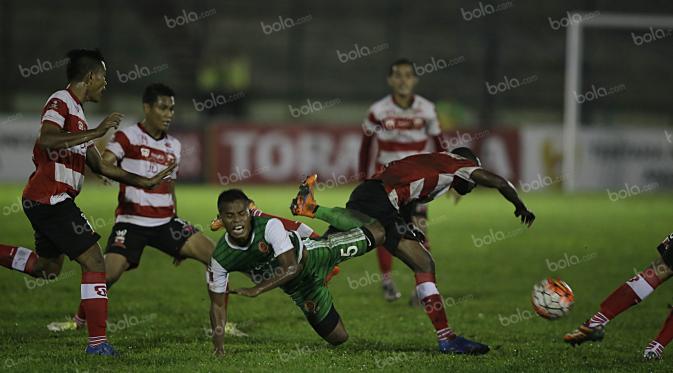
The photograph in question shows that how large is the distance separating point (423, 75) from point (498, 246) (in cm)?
1571

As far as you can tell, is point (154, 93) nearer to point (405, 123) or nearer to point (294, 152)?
point (405, 123)

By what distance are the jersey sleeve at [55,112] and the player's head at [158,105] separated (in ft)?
4.55

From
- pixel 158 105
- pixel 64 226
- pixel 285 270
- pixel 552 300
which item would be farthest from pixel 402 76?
pixel 64 226

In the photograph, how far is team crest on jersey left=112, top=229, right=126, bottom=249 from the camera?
27.0ft

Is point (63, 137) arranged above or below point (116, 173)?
above

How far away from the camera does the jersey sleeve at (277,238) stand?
6.99m

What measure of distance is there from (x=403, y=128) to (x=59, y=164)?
4629mm

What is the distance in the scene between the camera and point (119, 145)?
27.4ft

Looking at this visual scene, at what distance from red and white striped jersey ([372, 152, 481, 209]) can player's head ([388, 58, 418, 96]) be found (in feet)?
8.84

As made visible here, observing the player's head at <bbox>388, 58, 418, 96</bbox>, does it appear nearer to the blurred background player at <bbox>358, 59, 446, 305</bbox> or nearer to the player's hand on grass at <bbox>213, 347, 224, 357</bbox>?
the blurred background player at <bbox>358, 59, 446, 305</bbox>

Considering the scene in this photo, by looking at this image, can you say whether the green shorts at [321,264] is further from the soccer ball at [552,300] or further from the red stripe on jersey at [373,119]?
the red stripe on jersey at [373,119]

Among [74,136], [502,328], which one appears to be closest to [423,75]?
[502,328]

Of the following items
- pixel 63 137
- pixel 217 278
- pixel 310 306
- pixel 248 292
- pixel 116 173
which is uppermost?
pixel 63 137

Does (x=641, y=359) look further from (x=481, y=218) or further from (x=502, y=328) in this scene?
(x=481, y=218)
